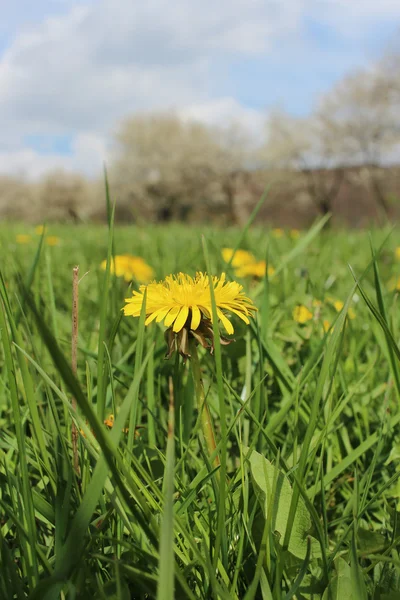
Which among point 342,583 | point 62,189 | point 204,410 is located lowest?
point 342,583

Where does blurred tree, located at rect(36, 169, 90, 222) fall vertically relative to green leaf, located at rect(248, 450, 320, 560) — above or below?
above

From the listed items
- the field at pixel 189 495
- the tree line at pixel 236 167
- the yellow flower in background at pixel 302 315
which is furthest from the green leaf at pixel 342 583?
the tree line at pixel 236 167

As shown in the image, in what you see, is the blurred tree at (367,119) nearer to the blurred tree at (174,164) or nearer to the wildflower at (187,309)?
the blurred tree at (174,164)

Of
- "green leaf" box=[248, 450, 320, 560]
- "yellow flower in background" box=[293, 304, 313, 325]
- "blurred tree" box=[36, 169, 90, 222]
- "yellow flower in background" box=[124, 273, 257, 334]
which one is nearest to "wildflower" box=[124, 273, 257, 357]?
"yellow flower in background" box=[124, 273, 257, 334]

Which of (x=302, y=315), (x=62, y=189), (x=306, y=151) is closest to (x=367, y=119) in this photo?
(x=306, y=151)

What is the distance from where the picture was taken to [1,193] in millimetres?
36062

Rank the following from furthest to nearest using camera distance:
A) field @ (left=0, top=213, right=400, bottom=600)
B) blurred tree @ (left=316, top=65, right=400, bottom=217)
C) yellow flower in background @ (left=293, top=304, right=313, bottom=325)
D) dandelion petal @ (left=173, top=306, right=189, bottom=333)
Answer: blurred tree @ (left=316, top=65, right=400, bottom=217) → yellow flower in background @ (left=293, top=304, right=313, bottom=325) → dandelion petal @ (left=173, top=306, right=189, bottom=333) → field @ (left=0, top=213, right=400, bottom=600)

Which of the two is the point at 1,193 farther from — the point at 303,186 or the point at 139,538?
the point at 139,538

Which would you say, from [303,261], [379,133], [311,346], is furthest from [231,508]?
[379,133]

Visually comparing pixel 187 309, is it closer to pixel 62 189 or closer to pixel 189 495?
pixel 189 495

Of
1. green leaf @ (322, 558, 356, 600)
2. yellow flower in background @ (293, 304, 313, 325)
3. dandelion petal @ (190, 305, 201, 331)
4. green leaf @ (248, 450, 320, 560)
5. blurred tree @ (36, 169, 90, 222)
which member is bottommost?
green leaf @ (322, 558, 356, 600)

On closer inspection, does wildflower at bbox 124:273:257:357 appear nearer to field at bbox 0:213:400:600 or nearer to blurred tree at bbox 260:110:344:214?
field at bbox 0:213:400:600

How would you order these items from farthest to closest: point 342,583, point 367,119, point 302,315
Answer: point 367,119 < point 302,315 < point 342,583

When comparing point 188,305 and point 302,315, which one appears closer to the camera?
point 188,305
